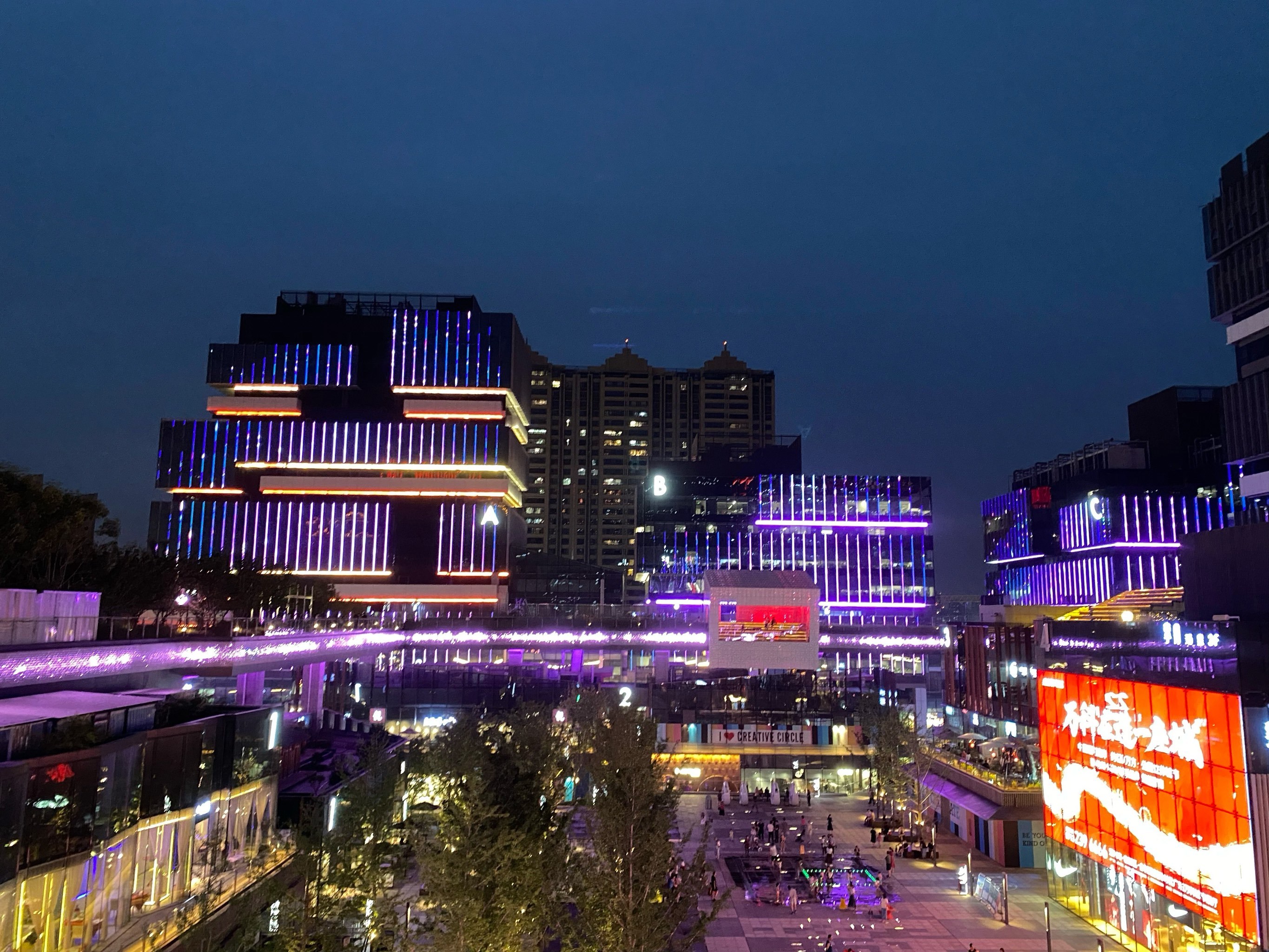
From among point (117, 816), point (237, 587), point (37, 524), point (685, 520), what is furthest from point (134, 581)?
point (685, 520)

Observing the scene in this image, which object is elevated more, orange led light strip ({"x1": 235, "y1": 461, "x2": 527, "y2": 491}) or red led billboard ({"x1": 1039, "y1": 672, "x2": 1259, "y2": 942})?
orange led light strip ({"x1": 235, "y1": 461, "x2": 527, "y2": 491})

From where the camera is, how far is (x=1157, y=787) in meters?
24.7

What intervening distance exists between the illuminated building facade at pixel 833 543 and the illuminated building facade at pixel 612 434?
47376mm

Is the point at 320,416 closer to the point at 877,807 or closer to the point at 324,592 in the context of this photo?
the point at 324,592

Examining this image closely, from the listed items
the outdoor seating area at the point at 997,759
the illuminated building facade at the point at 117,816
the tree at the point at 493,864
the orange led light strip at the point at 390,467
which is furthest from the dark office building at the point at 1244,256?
the orange led light strip at the point at 390,467

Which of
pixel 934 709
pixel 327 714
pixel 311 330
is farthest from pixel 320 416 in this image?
pixel 934 709

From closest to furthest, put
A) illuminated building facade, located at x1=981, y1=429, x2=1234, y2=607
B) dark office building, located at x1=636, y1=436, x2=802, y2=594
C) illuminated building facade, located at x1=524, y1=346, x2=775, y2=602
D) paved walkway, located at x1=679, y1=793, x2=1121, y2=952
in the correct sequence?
1. paved walkway, located at x1=679, y1=793, x2=1121, y2=952
2. illuminated building facade, located at x1=981, y1=429, x2=1234, y2=607
3. dark office building, located at x1=636, y1=436, x2=802, y2=594
4. illuminated building facade, located at x1=524, y1=346, x2=775, y2=602

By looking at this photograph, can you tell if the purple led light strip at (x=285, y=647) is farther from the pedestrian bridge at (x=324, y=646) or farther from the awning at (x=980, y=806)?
the awning at (x=980, y=806)

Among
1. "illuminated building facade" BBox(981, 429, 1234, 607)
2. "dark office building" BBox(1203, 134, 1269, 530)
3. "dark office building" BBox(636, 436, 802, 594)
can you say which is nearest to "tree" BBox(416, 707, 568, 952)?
"dark office building" BBox(1203, 134, 1269, 530)

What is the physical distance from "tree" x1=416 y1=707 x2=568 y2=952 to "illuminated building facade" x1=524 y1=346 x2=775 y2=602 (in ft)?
490

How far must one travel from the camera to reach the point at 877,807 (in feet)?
157

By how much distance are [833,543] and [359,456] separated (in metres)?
62.6

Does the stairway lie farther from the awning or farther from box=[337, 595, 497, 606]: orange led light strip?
box=[337, 595, 497, 606]: orange led light strip

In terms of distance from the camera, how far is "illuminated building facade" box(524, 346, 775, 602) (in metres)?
179
